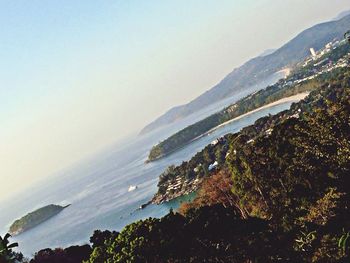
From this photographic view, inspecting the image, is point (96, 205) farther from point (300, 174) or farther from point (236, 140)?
point (300, 174)

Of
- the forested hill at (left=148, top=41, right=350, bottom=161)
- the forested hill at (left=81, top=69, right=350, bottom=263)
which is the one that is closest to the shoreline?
the forested hill at (left=148, top=41, right=350, bottom=161)

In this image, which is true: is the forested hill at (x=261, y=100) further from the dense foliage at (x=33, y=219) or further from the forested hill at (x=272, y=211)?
the forested hill at (x=272, y=211)

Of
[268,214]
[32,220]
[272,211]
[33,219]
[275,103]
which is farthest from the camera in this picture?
[275,103]

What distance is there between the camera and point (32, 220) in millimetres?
144500

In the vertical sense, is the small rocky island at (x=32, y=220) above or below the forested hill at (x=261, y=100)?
below

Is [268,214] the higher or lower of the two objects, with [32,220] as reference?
lower

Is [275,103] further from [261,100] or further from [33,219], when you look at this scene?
[33,219]

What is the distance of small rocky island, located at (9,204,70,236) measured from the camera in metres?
142

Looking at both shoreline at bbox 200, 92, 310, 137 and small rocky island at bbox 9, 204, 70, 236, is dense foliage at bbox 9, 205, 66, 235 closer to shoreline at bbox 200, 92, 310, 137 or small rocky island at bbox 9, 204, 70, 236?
small rocky island at bbox 9, 204, 70, 236

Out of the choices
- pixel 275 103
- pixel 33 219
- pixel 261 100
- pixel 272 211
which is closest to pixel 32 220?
pixel 33 219

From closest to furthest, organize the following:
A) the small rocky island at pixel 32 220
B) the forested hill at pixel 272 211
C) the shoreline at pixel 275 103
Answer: the forested hill at pixel 272 211
the small rocky island at pixel 32 220
the shoreline at pixel 275 103

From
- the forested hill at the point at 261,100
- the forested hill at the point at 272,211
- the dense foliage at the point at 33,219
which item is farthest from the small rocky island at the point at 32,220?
the forested hill at the point at 272,211

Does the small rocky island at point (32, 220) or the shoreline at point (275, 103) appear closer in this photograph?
the small rocky island at point (32, 220)

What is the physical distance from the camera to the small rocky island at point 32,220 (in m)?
142
